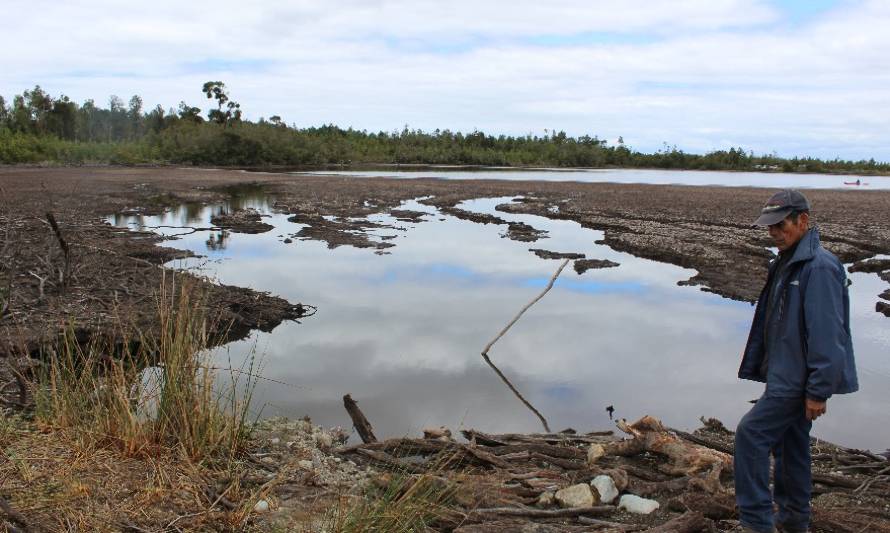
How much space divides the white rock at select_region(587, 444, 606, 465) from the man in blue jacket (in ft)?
4.72

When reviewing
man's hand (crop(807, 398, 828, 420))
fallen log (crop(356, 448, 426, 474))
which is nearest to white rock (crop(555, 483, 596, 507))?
fallen log (crop(356, 448, 426, 474))

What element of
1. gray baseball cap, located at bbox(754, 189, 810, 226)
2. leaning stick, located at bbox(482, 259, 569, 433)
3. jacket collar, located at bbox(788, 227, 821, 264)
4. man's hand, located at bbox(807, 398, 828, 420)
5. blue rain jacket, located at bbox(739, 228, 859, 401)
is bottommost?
leaning stick, located at bbox(482, 259, 569, 433)

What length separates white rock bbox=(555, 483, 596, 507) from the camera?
14.6ft

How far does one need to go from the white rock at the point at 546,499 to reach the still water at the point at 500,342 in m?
2.64

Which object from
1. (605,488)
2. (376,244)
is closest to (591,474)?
(605,488)

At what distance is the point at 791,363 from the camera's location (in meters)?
3.71

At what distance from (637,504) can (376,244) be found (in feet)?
50.7

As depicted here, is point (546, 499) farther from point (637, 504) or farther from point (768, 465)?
point (768, 465)

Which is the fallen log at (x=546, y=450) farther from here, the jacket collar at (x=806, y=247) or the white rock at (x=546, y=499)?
the jacket collar at (x=806, y=247)

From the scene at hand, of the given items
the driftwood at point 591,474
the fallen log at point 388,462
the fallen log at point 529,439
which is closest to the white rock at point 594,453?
the driftwood at point 591,474

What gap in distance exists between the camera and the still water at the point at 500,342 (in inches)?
320

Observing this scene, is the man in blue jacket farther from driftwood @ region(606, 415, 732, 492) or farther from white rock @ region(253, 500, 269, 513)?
white rock @ region(253, 500, 269, 513)

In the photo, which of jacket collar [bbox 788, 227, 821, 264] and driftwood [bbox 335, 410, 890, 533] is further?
driftwood [bbox 335, 410, 890, 533]

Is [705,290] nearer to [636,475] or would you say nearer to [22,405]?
[636,475]
